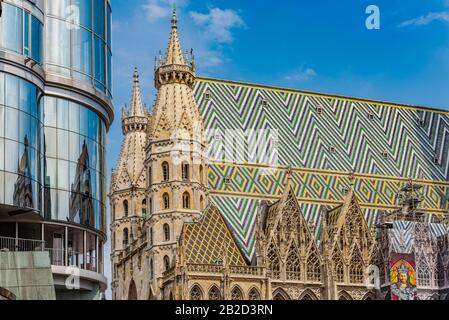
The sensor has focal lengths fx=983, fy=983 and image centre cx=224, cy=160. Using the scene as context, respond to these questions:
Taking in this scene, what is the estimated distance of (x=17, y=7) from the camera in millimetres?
37500

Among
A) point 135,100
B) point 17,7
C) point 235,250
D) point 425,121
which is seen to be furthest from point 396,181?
point 17,7

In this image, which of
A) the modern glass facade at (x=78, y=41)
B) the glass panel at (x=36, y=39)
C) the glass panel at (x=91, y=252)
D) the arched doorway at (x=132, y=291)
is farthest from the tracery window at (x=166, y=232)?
the glass panel at (x=36, y=39)

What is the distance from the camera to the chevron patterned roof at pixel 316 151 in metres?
70.9

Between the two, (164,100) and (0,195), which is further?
(164,100)

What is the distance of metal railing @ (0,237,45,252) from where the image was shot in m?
37.7

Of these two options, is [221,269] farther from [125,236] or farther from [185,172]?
[125,236]

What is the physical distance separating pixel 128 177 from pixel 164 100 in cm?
1268

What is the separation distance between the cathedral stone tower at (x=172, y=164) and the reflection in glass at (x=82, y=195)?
949 inches

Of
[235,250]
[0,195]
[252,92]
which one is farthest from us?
[252,92]

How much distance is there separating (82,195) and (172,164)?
26351 millimetres

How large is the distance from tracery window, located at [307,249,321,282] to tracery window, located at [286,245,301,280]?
3.01ft
